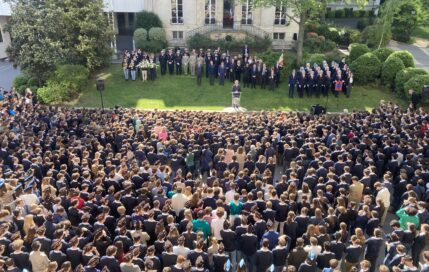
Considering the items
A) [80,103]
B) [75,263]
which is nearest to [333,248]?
[75,263]

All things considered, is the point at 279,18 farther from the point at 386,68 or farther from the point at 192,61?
the point at 386,68

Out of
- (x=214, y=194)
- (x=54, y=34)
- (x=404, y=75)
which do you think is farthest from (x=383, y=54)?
(x=54, y=34)

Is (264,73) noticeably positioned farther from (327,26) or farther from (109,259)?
(109,259)

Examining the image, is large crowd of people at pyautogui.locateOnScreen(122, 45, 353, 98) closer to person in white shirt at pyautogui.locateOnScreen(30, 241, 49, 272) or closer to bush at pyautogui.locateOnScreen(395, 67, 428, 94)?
bush at pyautogui.locateOnScreen(395, 67, 428, 94)

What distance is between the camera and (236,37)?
32.9m

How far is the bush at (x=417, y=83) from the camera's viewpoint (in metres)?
22.0

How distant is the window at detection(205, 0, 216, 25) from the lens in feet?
109

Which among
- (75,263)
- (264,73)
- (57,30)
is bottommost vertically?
(75,263)

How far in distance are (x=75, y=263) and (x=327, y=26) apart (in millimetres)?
32318

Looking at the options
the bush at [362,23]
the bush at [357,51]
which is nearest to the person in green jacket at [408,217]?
the bush at [357,51]

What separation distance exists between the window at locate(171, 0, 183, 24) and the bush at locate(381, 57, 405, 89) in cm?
1625

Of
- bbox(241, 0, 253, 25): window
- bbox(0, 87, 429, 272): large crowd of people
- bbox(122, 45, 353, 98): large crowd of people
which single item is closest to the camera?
bbox(0, 87, 429, 272): large crowd of people

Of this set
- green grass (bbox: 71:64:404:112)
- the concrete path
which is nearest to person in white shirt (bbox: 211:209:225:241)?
green grass (bbox: 71:64:404:112)

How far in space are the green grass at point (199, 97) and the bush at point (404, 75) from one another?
2.28 feet
